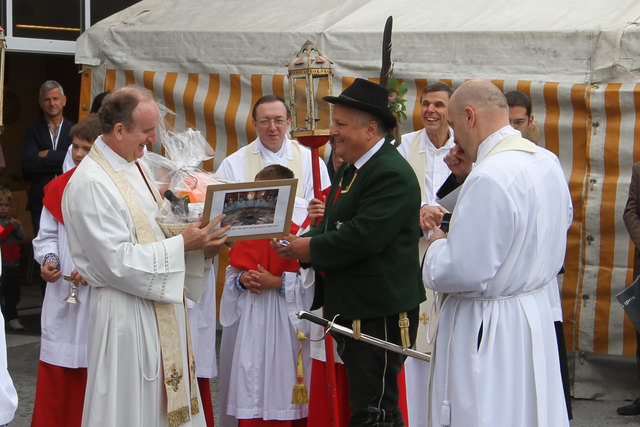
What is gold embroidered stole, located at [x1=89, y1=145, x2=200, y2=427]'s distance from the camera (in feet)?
12.9

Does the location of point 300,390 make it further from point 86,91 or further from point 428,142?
point 86,91

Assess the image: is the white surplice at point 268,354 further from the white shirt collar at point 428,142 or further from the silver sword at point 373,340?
the white shirt collar at point 428,142

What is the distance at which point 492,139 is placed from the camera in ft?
11.7

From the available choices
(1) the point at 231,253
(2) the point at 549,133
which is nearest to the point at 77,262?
(1) the point at 231,253

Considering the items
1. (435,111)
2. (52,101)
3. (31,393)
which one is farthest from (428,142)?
(52,101)

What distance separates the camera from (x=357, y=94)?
4.09 meters

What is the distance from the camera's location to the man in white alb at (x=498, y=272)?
3383 mm

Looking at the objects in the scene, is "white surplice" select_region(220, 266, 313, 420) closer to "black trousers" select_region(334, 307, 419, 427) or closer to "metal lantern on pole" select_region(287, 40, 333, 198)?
"metal lantern on pole" select_region(287, 40, 333, 198)

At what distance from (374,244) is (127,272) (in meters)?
1.10

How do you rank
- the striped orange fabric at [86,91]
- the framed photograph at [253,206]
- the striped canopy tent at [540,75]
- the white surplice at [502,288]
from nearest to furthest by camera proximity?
the white surplice at [502,288], the framed photograph at [253,206], the striped canopy tent at [540,75], the striped orange fabric at [86,91]

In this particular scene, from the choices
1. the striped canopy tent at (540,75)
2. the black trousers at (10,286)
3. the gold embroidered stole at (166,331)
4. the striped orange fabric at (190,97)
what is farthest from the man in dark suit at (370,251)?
the black trousers at (10,286)

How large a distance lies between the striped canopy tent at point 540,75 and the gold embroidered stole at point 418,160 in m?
1.33

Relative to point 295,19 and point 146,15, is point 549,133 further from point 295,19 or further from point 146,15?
point 146,15

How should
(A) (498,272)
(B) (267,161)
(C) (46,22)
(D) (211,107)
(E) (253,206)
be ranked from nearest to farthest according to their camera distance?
(A) (498,272)
(E) (253,206)
(B) (267,161)
(D) (211,107)
(C) (46,22)
